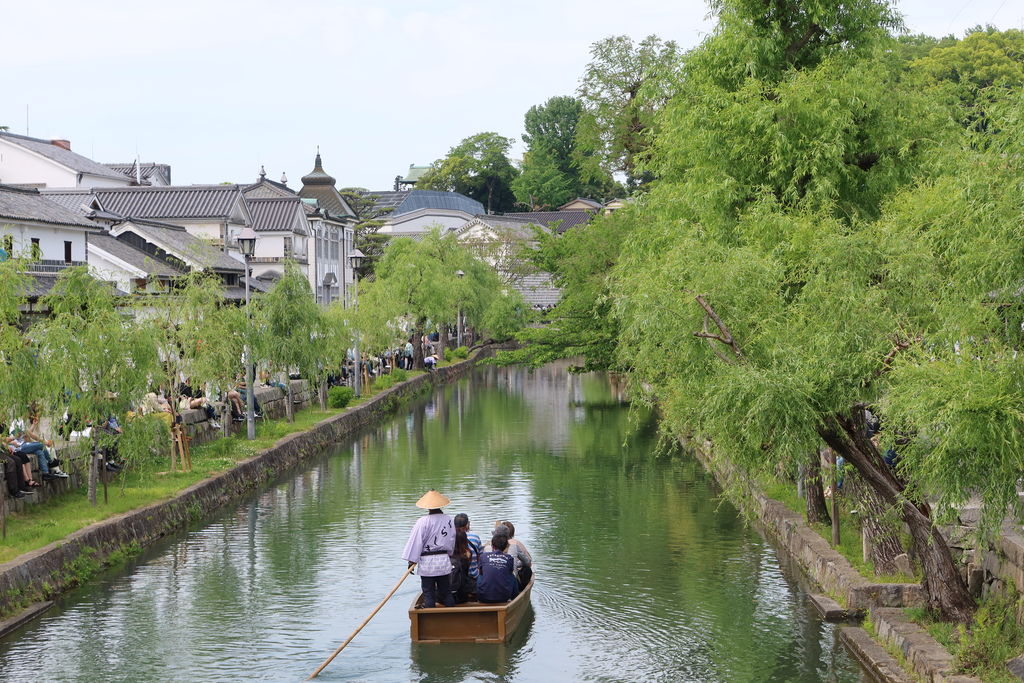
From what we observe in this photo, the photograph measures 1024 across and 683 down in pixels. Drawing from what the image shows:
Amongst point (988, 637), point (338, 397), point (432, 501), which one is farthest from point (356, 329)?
point (988, 637)

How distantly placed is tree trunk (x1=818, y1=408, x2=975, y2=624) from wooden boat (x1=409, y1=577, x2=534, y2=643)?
16.7ft

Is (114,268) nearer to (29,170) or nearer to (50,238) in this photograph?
(50,238)

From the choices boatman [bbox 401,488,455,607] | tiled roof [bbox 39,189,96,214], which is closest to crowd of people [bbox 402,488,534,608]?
boatman [bbox 401,488,455,607]

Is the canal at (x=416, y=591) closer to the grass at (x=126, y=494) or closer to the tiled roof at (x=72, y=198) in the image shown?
the grass at (x=126, y=494)

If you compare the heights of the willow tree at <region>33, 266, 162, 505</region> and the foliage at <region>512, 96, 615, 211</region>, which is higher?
the foliage at <region>512, 96, 615, 211</region>

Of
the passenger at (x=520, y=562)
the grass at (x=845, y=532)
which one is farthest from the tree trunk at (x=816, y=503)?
A: the passenger at (x=520, y=562)

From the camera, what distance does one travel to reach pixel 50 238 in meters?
38.9

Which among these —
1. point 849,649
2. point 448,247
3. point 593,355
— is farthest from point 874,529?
point 448,247

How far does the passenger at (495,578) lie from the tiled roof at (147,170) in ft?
239

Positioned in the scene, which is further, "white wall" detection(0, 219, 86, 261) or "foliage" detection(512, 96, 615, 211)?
"foliage" detection(512, 96, 615, 211)

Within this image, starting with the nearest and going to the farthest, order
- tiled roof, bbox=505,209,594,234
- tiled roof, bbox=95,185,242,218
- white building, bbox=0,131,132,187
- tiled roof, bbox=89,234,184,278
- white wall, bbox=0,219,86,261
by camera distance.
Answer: white wall, bbox=0,219,86,261 < tiled roof, bbox=89,234,184,278 < tiled roof, bbox=95,185,242,218 < white building, bbox=0,131,132,187 < tiled roof, bbox=505,209,594,234

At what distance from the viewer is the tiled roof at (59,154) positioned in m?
64.6

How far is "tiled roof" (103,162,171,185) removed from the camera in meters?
86.8

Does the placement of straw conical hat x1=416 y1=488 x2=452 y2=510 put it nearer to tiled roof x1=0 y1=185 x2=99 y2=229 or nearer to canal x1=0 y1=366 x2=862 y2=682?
canal x1=0 y1=366 x2=862 y2=682
